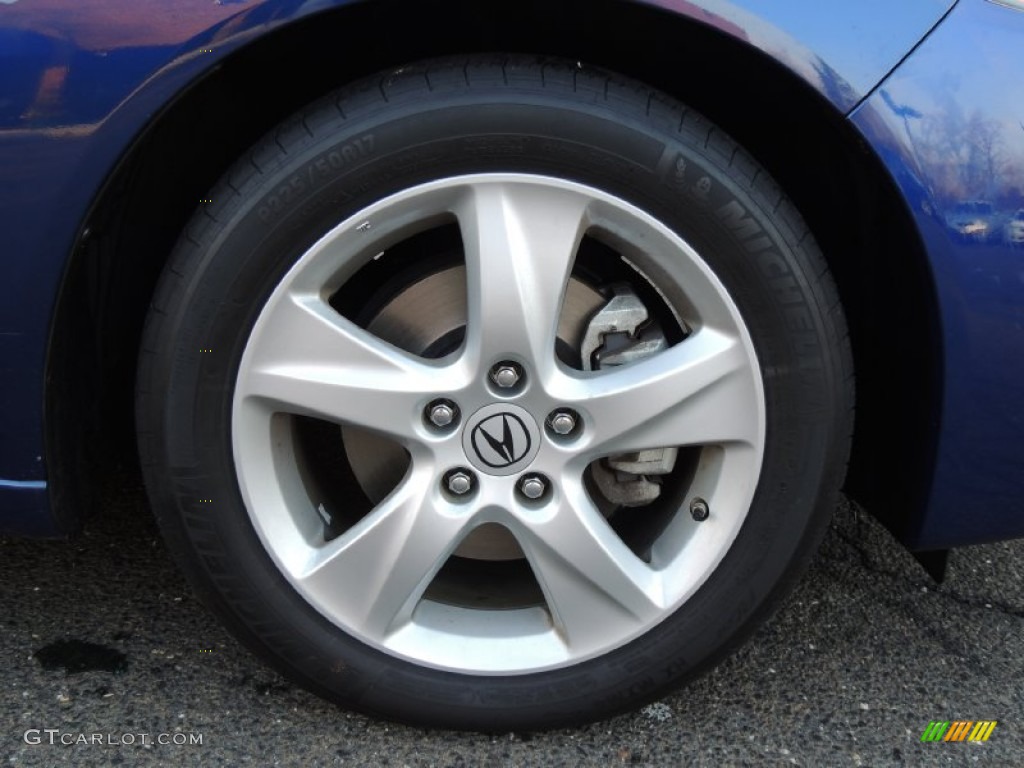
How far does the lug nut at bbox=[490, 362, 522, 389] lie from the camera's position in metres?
1.48

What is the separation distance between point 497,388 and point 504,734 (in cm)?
57

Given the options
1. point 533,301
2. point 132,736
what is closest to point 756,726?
point 533,301

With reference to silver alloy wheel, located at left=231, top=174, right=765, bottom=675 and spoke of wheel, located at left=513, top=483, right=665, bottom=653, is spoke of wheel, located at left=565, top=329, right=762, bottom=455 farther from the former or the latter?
spoke of wheel, located at left=513, top=483, right=665, bottom=653

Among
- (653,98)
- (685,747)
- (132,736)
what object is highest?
(653,98)

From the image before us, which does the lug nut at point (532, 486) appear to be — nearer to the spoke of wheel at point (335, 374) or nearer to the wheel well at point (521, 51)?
the spoke of wheel at point (335, 374)

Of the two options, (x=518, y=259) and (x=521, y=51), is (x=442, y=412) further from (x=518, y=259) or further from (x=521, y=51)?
(x=521, y=51)

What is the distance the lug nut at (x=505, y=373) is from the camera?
1.48 m

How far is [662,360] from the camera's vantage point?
1.50 meters

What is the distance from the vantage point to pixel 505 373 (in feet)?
4.86

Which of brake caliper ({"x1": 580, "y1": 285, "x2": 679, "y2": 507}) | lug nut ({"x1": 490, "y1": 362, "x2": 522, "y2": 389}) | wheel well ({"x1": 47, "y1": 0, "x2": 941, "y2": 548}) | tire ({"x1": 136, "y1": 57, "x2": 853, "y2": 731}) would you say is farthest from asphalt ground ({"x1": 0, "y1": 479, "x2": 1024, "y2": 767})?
lug nut ({"x1": 490, "y1": 362, "x2": 522, "y2": 389})

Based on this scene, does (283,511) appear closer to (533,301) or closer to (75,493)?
(75,493)

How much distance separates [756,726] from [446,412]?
29.1 inches

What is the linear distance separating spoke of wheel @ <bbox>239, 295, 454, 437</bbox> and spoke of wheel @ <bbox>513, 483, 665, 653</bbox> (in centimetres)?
26

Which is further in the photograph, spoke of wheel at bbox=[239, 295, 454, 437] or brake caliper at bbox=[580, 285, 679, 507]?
brake caliper at bbox=[580, 285, 679, 507]
